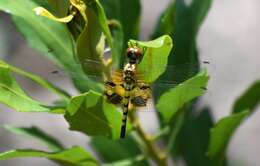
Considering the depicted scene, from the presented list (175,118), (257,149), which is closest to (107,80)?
(175,118)

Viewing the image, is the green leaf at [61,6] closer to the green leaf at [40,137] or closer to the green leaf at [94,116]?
the green leaf at [94,116]

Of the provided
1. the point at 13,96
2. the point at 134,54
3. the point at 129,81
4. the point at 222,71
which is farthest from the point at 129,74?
the point at 222,71

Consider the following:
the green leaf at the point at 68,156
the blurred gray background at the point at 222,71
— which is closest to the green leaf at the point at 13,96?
the green leaf at the point at 68,156

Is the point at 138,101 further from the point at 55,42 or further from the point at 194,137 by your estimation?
the point at 194,137

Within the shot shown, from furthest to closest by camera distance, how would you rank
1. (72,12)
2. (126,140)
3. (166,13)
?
1. (126,140)
2. (166,13)
3. (72,12)

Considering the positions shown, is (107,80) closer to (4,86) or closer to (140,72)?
(140,72)

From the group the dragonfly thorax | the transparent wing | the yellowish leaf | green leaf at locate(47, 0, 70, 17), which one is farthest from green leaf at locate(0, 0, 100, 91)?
A: the yellowish leaf
